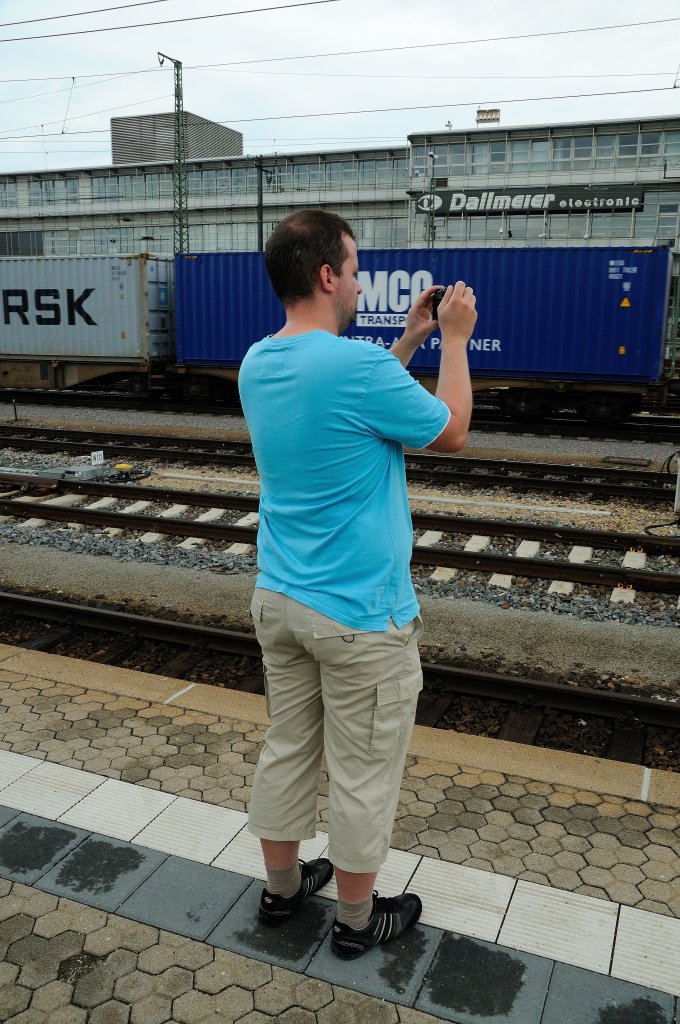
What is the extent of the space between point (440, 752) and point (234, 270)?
52.8 ft

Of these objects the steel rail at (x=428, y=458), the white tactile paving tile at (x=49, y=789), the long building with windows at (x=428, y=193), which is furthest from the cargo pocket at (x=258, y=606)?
the long building with windows at (x=428, y=193)

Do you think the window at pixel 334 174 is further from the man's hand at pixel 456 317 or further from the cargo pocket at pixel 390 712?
the cargo pocket at pixel 390 712

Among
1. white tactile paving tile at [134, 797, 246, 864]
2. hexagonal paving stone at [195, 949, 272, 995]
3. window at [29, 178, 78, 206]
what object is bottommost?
white tactile paving tile at [134, 797, 246, 864]

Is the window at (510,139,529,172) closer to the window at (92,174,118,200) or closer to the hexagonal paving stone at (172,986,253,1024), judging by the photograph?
the window at (92,174,118,200)

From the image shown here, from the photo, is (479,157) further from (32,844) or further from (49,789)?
(32,844)

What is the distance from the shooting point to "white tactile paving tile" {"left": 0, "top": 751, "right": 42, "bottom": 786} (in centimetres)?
361

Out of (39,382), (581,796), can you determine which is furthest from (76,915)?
(39,382)

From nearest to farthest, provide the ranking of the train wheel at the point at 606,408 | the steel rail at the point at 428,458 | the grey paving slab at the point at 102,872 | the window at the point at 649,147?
the grey paving slab at the point at 102,872, the steel rail at the point at 428,458, the train wheel at the point at 606,408, the window at the point at 649,147

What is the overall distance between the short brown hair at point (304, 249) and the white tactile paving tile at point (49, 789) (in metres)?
2.27

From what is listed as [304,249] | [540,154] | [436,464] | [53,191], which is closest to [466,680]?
[304,249]

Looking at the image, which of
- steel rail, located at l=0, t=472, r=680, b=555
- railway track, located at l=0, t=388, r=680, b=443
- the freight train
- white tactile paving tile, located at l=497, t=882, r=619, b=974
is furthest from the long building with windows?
white tactile paving tile, located at l=497, t=882, r=619, b=974

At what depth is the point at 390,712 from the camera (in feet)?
7.86

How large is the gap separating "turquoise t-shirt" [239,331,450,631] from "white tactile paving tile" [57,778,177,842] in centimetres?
139

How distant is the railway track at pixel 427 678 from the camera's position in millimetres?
4523
